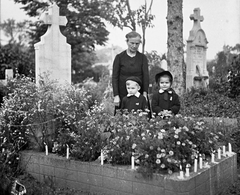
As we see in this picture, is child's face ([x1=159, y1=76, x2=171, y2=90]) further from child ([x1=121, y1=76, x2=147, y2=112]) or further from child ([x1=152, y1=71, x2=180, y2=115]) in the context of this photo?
child ([x1=121, y1=76, x2=147, y2=112])

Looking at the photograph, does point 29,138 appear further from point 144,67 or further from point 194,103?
point 194,103

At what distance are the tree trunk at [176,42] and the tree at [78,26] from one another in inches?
731

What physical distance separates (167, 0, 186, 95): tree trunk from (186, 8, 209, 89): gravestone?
382 centimetres

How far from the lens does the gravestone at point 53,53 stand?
643 cm

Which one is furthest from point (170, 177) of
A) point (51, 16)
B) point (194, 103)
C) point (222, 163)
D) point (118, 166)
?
point (194, 103)

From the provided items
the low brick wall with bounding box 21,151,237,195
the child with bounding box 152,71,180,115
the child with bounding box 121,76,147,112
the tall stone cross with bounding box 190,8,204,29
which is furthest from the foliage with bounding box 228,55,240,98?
the child with bounding box 121,76,147,112

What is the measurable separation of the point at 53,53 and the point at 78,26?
2354cm

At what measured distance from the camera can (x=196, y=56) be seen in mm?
14945

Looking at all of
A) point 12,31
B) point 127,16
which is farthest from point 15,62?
point 12,31

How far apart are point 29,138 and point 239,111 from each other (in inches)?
209

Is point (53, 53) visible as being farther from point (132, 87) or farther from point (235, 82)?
point (235, 82)

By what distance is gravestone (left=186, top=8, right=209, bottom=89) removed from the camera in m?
14.7

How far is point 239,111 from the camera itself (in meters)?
8.23

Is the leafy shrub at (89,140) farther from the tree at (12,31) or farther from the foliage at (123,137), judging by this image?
the tree at (12,31)
